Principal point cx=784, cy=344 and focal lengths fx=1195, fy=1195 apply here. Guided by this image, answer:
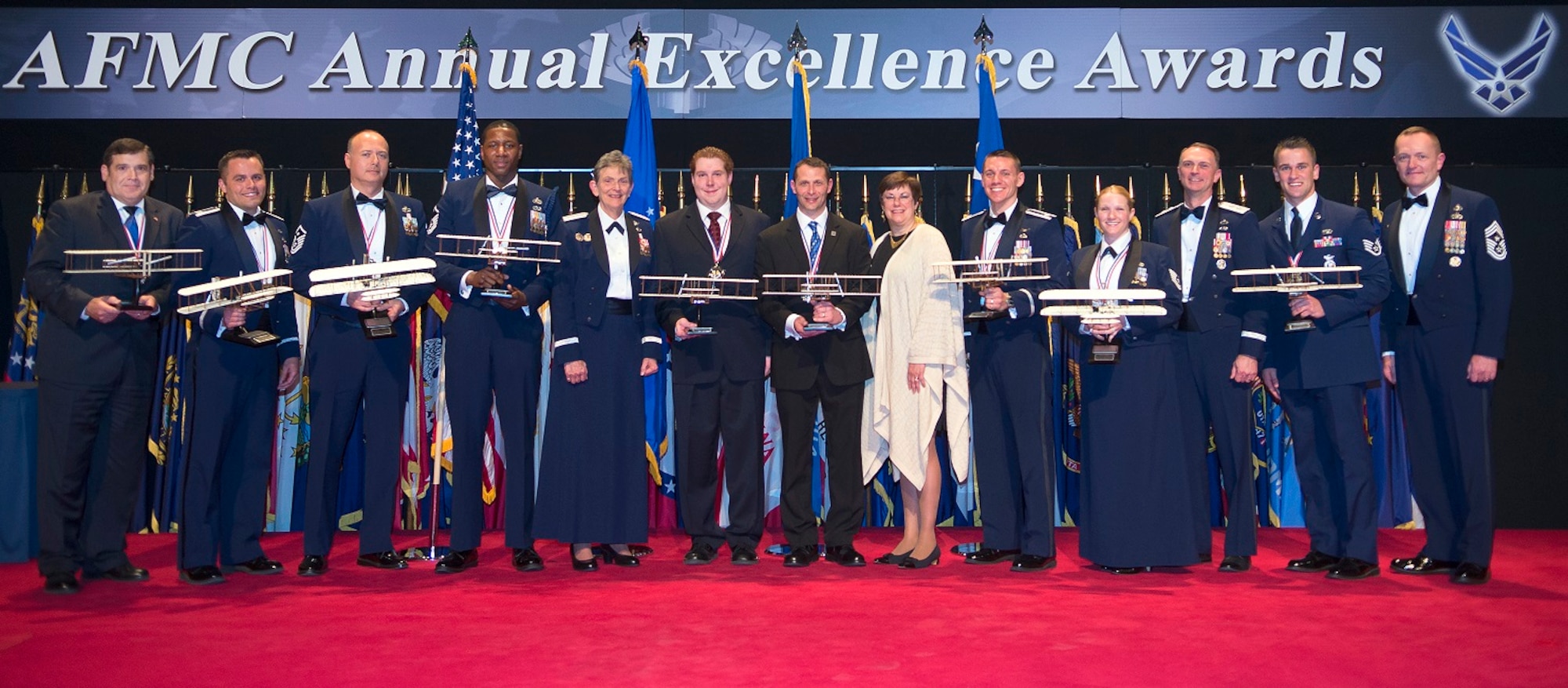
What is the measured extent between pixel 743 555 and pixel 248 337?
2.37m

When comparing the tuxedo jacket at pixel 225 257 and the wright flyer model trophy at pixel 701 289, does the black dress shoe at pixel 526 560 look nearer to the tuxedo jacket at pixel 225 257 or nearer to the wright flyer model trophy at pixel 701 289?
the wright flyer model trophy at pixel 701 289

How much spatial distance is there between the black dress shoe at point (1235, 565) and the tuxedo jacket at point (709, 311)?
228 centimetres

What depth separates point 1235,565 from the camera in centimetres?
537

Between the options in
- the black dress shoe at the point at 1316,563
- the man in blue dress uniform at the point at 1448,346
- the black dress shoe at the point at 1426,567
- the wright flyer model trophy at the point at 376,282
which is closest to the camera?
the wright flyer model trophy at the point at 376,282

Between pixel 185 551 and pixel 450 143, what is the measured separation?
3.20 m

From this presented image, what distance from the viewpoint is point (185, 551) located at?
5152 mm

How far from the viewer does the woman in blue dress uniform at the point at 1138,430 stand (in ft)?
17.3

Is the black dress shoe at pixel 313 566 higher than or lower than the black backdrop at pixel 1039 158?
lower

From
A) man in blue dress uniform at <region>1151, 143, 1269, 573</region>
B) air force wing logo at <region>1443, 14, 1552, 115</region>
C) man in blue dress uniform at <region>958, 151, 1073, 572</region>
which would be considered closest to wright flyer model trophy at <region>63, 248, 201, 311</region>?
man in blue dress uniform at <region>958, 151, 1073, 572</region>

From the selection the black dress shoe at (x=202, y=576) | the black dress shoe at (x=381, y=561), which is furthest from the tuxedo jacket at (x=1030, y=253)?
the black dress shoe at (x=202, y=576)

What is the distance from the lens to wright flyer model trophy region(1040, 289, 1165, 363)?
497cm

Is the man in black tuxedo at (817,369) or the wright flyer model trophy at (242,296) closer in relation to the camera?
the wright flyer model trophy at (242,296)

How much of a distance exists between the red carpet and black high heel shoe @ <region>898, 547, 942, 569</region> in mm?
89

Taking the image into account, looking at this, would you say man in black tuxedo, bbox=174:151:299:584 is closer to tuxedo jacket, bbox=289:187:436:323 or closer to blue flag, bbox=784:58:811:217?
tuxedo jacket, bbox=289:187:436:323
